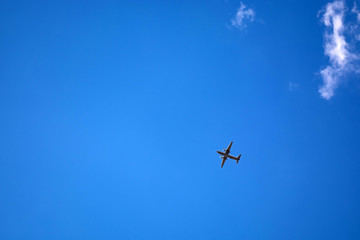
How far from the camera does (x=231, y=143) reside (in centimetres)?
7806

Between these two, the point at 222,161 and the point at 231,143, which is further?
the point at 222,161

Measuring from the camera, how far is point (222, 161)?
273 ft

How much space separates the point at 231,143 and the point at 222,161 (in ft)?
30.0
